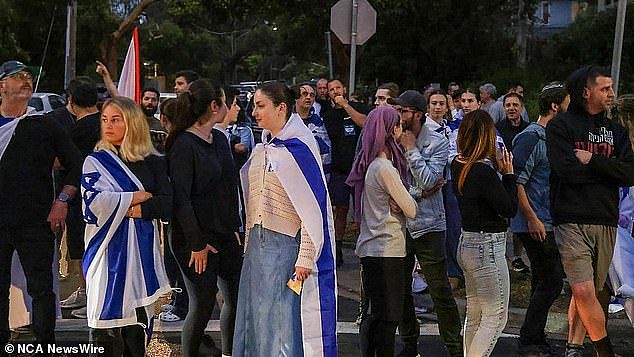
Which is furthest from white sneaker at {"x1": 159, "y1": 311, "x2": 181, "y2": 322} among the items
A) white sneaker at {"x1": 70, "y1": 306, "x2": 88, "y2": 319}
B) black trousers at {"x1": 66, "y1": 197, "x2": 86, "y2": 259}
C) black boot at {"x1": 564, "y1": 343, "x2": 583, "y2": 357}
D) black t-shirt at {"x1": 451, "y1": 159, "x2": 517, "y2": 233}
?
black boot at {"x1": 564, "y1": 343, "x2": 583, "y2": 357}

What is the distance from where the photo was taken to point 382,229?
5.79 meters

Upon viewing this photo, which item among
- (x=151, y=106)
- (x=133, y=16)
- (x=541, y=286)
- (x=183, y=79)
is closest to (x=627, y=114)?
(x=541, y=286)

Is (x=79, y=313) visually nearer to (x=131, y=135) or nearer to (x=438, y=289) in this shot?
(x=131, y=135)

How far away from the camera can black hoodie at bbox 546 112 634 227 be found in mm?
5887

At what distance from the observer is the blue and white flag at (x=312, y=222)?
5105 millimetres

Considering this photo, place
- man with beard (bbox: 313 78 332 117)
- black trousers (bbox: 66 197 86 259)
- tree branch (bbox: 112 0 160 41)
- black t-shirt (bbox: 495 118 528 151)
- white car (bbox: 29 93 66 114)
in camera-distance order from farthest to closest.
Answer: tree branch (bbox: 112 0 160 41) → white car (bbox: 29 93 66 114) → man with beard (bbox: 313 78 332 117) → black t-shirt (bbox: 495 118 528 151) → black trousers (bbox: 66 197 86 259)

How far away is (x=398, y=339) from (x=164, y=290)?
235 centimetres

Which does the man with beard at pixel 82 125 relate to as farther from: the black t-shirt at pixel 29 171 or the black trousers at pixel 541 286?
the black trousers at pixel 541 286

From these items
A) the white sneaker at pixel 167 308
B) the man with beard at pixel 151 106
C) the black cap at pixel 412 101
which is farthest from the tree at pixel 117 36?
the black cap at pixel 412 101

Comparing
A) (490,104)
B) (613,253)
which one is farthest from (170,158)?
(490,104)

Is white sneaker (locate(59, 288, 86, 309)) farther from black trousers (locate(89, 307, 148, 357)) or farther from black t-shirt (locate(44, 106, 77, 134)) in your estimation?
black trousers (locate(89, 307, 148, 357))

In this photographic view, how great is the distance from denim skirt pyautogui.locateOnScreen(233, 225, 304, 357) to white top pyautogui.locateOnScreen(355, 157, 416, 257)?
764mm

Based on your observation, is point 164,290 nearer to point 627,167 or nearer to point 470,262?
point 470,262

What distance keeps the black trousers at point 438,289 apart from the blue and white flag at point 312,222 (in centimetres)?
125
